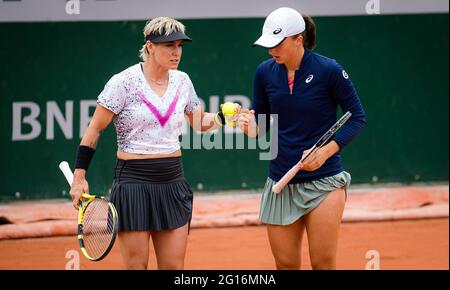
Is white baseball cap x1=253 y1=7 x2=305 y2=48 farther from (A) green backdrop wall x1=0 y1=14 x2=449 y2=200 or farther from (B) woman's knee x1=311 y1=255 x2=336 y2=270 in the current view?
(A) green backdrop wall x1=0 y1=14 x2=449 y2=200

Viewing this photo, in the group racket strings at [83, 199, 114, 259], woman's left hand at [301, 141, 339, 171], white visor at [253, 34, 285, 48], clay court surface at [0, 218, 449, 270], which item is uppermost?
white visor at [253, 34, 285, 48]

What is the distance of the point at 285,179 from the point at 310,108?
1.29 feet

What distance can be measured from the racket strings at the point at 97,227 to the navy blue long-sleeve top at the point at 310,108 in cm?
95

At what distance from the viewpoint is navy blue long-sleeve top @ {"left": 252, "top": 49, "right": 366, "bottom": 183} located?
496 cm

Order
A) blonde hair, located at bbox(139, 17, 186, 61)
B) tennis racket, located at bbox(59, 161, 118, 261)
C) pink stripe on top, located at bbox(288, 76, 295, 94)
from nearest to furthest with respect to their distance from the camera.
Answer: tennis racket, located at bbox(59, 161, 118, 261)
blonde hair, located at bbox(139, 17, 186, 61)
pink stripe on top, located at bbox(288, 76, 295, 94)

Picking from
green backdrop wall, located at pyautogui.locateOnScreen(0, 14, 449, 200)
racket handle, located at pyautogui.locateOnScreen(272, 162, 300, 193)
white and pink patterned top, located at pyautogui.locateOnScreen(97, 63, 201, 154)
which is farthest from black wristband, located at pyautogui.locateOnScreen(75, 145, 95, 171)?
green backdrop wall, located at pyautogui.locateOnScreen(0, 14, 449, 200)

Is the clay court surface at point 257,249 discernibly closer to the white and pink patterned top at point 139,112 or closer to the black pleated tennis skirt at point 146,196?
the black pleated tennis skirt at point 146,196

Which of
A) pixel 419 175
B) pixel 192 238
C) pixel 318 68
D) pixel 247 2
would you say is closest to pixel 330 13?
pixel 247 2

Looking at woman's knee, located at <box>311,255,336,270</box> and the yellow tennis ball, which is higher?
the yellow tennis ball

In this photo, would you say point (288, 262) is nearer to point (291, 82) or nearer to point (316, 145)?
point (316, 145)

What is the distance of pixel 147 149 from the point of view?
484 cm

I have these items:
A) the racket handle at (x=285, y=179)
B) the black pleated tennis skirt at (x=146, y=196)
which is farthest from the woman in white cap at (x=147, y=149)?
the racket handle at (x=285, y=179)

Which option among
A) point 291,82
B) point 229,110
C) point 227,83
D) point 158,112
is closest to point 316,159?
point 291,82

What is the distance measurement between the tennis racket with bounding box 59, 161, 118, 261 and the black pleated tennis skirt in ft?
0.32
